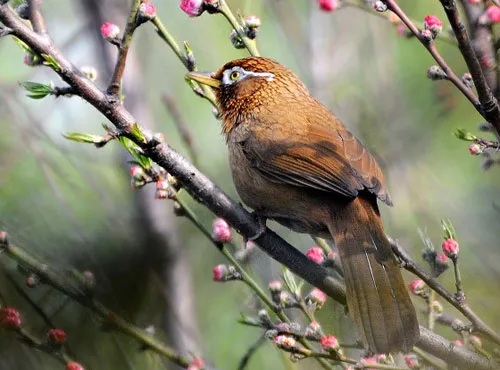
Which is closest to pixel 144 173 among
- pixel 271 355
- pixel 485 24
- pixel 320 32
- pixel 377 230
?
pixel 377 230

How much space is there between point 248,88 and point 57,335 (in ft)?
9.20

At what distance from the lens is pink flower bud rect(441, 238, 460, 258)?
10.3 feet

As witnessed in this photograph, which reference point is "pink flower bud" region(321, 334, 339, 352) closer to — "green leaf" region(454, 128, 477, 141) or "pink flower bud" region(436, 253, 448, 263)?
"pink flower bud" region(436, 253, 448, 263)

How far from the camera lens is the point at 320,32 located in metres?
6.96

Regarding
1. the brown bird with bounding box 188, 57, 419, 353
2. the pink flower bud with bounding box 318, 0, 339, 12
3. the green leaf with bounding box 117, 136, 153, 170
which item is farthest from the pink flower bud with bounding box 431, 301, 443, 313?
Result: the pink flower bud with bounding box 318, 0, 339, 12

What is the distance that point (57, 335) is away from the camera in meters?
2.27

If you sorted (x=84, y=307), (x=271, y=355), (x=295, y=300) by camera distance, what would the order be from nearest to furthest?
(x=84, y=307) → (x=295, y=300) → (x=271, y=355)

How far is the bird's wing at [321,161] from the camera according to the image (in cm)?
406

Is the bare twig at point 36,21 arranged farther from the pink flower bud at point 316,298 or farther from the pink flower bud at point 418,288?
the pink flower bud at point 418,288

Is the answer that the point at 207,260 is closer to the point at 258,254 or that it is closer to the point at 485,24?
the point at 258,254

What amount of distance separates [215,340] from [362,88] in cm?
306

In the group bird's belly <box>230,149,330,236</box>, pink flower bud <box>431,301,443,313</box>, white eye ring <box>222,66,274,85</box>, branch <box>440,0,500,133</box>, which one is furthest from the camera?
white eye ring <box>222,66,274,85</box>

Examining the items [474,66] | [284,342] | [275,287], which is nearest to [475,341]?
[284,342]

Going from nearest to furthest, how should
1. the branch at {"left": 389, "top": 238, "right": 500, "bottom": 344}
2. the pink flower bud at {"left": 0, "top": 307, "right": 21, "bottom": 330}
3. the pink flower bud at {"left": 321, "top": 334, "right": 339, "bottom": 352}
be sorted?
the pink flower bud at {"left": 0, "top": 307, "right": 21, "bottom": 330} < the branch at {"left": 389, "top": 238, "right": 500, "bottom": 344} < the pink flower bud at {"left": 321, "top": 334, "right": 339, "bottom": 352}
